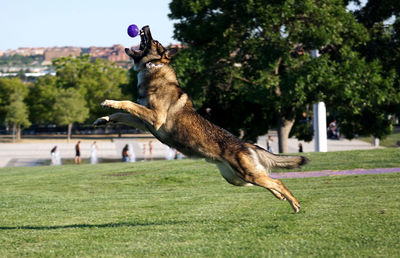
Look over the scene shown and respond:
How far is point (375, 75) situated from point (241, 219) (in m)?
20.7

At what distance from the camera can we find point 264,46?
2756cm

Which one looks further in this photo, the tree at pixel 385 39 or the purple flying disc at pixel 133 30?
the tree at pixel 385 39

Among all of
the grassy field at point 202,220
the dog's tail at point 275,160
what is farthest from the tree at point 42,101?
the dog's tail at point 275,160

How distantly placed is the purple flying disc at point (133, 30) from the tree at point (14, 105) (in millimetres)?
84552

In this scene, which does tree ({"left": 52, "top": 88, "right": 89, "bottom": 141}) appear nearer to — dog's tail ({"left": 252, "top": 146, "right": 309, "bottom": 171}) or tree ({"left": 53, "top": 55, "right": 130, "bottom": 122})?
tree ({"left": 53, "top": 55, "right": 130, "bottom": 122})

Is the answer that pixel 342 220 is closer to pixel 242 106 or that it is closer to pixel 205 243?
pixel 205 243

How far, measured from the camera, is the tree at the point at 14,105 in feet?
287

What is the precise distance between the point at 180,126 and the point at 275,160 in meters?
1.62

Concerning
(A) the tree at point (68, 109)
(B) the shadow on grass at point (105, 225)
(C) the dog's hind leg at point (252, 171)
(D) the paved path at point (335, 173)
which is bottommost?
(B) the shadow on grass at point (105, 225)

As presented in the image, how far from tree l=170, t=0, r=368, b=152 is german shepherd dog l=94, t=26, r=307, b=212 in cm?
1899

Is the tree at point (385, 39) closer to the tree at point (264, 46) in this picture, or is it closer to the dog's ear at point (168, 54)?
the tree at point (264, 46)

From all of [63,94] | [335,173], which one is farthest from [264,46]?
[63,94]

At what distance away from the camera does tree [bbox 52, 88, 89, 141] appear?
88000mm

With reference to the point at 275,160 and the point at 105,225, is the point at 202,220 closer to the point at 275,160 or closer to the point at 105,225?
the point at 105,225
